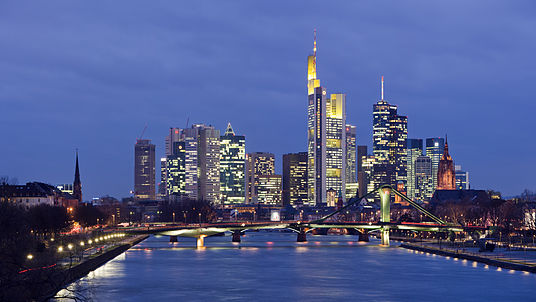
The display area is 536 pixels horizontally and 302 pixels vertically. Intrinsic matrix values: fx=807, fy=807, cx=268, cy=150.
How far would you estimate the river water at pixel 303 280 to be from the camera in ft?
208

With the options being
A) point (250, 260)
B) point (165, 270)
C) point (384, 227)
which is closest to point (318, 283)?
point (165, 270)

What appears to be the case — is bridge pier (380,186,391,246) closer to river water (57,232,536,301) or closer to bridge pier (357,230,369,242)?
bridge pier (357,230,369,242)

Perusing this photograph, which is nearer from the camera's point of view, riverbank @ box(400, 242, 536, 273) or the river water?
the river water

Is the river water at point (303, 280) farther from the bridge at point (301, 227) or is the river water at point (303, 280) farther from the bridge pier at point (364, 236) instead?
the bridge pier at point (364, 236)

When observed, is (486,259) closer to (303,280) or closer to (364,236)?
(303,280)

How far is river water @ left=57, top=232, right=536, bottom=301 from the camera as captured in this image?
63281 millimetres

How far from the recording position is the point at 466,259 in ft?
344

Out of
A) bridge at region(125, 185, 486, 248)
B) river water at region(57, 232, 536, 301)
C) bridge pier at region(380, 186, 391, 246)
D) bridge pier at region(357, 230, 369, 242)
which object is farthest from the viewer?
bridge pier at region(357, 230, 369, 242)

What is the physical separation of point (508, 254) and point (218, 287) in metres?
48.2

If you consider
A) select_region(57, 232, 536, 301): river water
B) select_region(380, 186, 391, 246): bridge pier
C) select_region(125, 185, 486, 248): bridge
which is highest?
select_region(380, 186, 391, 246): bridge pier

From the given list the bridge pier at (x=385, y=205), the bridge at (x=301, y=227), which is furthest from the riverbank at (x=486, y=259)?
the bridge pier at (x=385, y=205)

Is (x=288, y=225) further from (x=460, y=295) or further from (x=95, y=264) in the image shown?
(x=460, y=295)

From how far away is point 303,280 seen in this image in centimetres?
7788

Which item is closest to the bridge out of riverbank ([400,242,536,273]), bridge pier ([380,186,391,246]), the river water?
bridge pier ([380,186,391,246])
